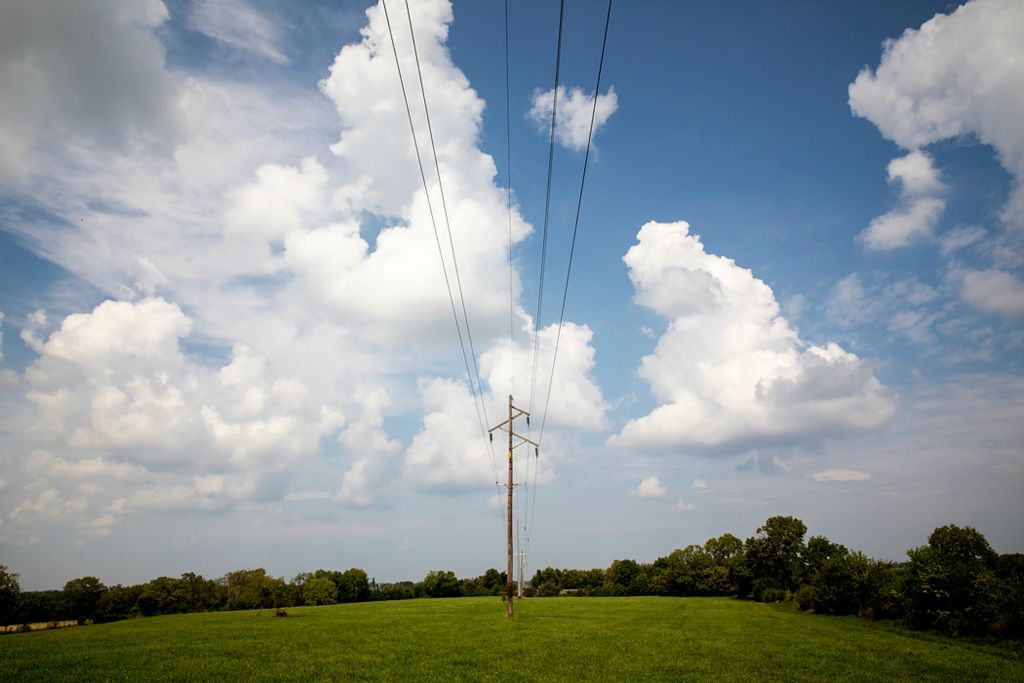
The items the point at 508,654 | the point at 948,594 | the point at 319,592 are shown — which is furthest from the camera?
the point at 319,592

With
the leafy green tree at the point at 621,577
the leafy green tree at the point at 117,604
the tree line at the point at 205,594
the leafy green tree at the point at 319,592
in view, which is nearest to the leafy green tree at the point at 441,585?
the tree line at the point at 205,594

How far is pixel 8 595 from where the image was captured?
79.8 meters

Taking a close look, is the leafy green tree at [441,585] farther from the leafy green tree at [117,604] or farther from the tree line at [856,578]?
the leafy green tree at [117,604]

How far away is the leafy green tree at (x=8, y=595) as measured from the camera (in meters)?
78.6

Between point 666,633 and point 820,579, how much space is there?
4452cm

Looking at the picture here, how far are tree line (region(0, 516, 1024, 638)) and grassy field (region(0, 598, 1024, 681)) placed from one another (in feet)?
16.3

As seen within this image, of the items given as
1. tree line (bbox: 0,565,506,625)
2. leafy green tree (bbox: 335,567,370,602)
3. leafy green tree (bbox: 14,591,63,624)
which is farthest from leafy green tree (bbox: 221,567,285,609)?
leafy green tree (bbox: 14,591,63,624)

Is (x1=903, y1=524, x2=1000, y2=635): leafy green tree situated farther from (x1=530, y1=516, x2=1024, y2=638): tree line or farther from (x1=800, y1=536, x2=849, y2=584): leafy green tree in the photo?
(x1=800, y1=536, x2=849, y2=584): leafy green tree

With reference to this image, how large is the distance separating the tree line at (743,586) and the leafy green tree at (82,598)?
176mm

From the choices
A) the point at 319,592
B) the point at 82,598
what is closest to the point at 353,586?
the point at 319,592

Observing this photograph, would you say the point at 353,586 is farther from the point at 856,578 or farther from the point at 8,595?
the point at 856,578

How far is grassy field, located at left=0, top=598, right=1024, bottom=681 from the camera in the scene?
2480 cm

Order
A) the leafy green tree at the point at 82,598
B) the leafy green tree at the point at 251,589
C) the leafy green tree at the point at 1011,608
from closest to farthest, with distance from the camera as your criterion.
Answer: the leafy green tree at the point at 1011,608 < the leafy green tree at the point at 82,598 < the leafy green tree at the point at 251,589

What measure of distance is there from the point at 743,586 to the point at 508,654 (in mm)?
110049
